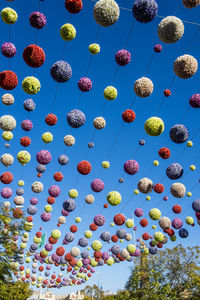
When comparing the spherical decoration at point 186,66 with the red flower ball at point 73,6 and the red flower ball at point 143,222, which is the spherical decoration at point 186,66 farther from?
the red flower ball at point 143,222

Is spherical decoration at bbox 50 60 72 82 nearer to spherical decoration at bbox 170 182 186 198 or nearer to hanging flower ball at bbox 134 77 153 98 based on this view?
hanging flower ball at bbox 134 77 153 98

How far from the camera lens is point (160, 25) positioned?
5.89m

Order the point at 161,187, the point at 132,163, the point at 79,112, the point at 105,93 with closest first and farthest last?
the point at 105,93, the point at 79,112, the point at 132,163, the point at 161,187

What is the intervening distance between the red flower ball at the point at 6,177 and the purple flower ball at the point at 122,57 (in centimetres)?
680

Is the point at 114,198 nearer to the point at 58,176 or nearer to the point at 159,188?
the point at 159,188

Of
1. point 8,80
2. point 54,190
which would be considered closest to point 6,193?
point 54,190

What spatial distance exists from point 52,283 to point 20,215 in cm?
1999

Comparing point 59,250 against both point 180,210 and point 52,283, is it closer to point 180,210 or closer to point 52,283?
point 180,210

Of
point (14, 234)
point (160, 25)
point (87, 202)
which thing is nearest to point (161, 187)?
point (87, 202)

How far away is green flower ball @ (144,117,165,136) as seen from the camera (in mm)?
7407

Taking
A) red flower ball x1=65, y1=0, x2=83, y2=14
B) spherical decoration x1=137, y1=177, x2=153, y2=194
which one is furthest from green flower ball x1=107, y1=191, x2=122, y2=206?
red flower ball x1=65, y1=0, x2=83, y2=14

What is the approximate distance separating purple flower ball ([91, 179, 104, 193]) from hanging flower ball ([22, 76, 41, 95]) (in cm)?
474

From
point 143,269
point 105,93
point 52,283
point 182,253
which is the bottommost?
point 52,283

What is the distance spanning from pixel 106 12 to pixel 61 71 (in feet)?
6.07
